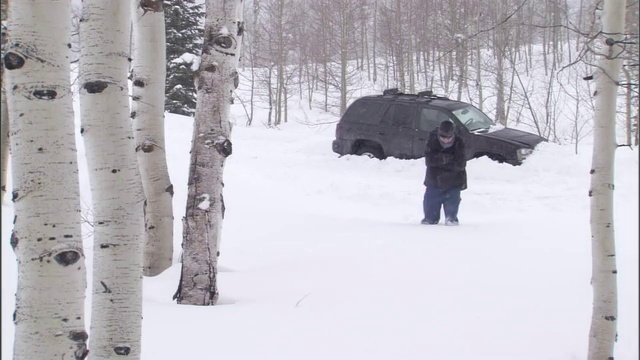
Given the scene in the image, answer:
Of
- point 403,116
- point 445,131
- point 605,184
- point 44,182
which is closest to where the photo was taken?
point 44,182

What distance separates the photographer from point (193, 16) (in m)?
26.0

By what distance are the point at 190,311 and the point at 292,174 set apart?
29.5ft

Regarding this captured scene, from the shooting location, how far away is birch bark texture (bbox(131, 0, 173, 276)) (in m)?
5.18

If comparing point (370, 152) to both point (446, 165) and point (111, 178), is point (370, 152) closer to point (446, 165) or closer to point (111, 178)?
point (446, 165)

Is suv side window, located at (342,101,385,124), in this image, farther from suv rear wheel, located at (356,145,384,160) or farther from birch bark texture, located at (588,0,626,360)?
birch bark texture, located at (588,0,626,360)

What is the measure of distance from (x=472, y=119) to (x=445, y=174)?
537 centimetres

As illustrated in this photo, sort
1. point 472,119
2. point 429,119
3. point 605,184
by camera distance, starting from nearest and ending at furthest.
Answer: point 605,184, point 472,119, point 429,119

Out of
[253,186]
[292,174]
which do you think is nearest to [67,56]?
[253,186]

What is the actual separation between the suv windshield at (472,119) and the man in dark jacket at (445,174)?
4826mm

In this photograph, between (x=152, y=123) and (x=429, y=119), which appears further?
(x=429, y=119)

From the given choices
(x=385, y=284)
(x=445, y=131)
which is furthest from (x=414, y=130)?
(x=385, y=284)

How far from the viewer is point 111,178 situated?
9.16 feet

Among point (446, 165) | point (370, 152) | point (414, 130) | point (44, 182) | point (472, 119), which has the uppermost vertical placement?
point (472, 119)

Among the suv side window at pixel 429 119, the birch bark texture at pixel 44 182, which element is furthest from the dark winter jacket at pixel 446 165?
the birch bark texture at pixel 44 182
